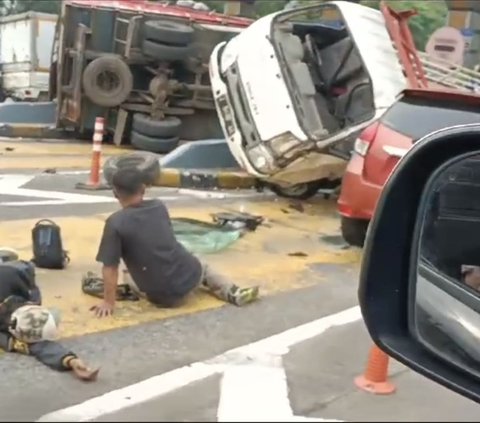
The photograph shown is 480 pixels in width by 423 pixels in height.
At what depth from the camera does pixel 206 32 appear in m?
17.3

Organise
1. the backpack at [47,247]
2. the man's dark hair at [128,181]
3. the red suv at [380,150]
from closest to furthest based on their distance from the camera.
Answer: the man's dark hair at [128,181], the backpack at [47,247], the red suv at [380,150]

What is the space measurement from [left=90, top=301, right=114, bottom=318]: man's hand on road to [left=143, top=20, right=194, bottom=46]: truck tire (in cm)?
1046

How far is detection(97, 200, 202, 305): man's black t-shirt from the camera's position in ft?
22.7

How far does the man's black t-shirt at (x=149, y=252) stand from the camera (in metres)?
6.92

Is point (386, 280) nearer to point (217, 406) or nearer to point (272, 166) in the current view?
point (217, 406)

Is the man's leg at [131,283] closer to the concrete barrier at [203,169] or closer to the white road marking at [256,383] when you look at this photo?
the white road marking at [256,383]

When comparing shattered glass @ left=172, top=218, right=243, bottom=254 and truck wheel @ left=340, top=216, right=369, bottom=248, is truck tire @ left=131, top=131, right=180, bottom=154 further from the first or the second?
truck wheel @ left=340, top=216, right=369, bottom=248

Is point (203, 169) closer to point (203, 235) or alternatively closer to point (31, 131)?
point (203, 235)

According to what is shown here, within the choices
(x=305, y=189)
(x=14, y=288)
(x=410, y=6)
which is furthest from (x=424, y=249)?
(x=410, y=6)

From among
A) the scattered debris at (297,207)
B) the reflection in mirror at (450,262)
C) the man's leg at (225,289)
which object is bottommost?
the scattered debris at (297,207)

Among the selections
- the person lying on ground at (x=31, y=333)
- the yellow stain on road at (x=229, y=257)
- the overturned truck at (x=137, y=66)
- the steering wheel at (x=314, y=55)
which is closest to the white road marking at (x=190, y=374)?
the person lying on ground at (x=31, y=333)

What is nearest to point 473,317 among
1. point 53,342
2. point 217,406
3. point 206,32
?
point 217,406

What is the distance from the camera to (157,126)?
17250 millimetres

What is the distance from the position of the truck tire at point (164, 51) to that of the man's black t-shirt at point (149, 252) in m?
9.97
